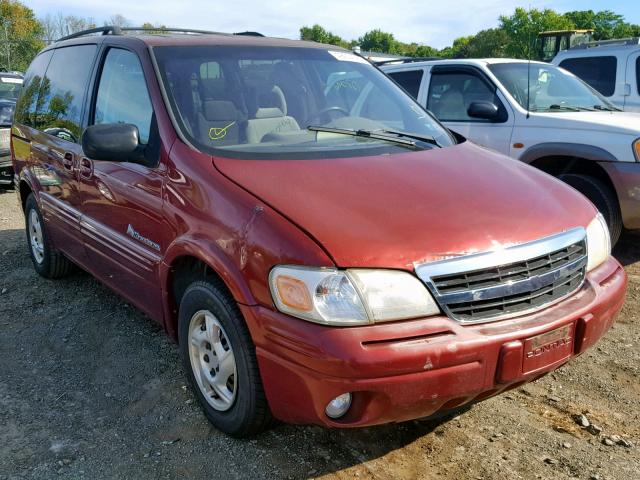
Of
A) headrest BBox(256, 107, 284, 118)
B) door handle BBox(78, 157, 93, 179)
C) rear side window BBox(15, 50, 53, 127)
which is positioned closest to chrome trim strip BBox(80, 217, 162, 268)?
door handle BBox(78, 157, 93, 179)

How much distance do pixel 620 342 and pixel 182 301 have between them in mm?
2716

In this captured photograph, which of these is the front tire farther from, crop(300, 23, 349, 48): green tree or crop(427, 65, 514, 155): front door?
crop(300, 23, 349, 48): green tree

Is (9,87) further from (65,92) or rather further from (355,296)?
(355,296)

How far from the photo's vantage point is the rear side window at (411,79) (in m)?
6.75

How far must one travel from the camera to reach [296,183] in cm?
264

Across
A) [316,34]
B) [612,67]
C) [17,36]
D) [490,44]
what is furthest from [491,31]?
[612,67]

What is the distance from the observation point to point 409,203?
8.39ft

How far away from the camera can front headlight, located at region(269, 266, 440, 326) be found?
2.19 meters

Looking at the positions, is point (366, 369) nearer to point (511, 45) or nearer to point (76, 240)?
point (76, 240)

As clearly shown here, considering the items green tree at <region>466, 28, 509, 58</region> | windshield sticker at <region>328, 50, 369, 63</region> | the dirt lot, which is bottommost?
the dirt lot

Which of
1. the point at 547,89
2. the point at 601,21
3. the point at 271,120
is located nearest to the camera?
the point at 271,120

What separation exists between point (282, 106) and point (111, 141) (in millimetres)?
944

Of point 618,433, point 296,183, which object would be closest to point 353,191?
point 296,183

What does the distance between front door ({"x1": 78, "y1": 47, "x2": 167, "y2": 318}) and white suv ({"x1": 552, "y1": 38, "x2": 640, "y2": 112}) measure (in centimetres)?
670
